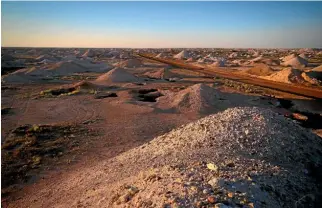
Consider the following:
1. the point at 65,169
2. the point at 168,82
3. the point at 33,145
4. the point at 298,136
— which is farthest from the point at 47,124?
the point at 168,82

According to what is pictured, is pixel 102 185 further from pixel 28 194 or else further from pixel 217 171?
pixel 217 171

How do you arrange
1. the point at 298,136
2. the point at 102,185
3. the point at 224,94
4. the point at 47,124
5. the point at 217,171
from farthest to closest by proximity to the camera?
the point at 224,94 → the point at 47,124 → the point at 298,136 → the point at 102,185 → the point at 217,171

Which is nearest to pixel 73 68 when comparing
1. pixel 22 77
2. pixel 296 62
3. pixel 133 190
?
pixel 22 77

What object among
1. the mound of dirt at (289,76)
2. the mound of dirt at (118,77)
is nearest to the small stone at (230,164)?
the mound of dirt at (289,76)

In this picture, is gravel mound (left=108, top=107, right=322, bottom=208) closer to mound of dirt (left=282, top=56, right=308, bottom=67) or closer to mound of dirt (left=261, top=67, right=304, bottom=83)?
mound of dirt (left=261, top=67, right=304, bottom=83)

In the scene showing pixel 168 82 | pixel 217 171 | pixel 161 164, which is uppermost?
pixel 217 171

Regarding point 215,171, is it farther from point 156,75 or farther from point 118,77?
point 156,75

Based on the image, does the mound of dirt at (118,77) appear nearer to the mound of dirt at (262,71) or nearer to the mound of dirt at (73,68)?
the mound of dirt at (73,68)
